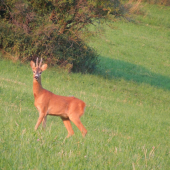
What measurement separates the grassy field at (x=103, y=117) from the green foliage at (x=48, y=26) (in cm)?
105

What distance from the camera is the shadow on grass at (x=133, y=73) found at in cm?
2479

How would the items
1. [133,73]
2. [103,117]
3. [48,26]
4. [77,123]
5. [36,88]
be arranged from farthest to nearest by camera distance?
1. [133,73]
2. [48,26]
3. [103,117]
4. [36,88]
5. [77,123]

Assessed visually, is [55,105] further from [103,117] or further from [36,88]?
[103,117]

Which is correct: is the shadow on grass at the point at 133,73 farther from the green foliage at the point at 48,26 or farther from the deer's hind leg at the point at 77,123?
the deer's hind leg at the point at 77,123

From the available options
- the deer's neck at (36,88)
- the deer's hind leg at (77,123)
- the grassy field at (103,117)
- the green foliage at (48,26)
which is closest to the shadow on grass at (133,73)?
the grassy field at (103,117)

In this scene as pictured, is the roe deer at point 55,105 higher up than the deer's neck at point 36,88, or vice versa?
the deer's neck at point 36,88

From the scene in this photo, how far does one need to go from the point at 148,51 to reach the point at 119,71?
1161cm

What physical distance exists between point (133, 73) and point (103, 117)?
54.3ft

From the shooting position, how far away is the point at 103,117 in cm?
1131

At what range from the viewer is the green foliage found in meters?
19.1

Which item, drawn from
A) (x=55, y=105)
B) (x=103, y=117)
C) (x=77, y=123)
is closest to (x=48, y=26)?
(x=103, y=117)

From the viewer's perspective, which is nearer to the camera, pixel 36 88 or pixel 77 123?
pixel 77 123

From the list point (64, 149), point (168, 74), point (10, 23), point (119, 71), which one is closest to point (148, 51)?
point (168, 74)

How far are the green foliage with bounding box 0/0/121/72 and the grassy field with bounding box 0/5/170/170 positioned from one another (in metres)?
1.05
